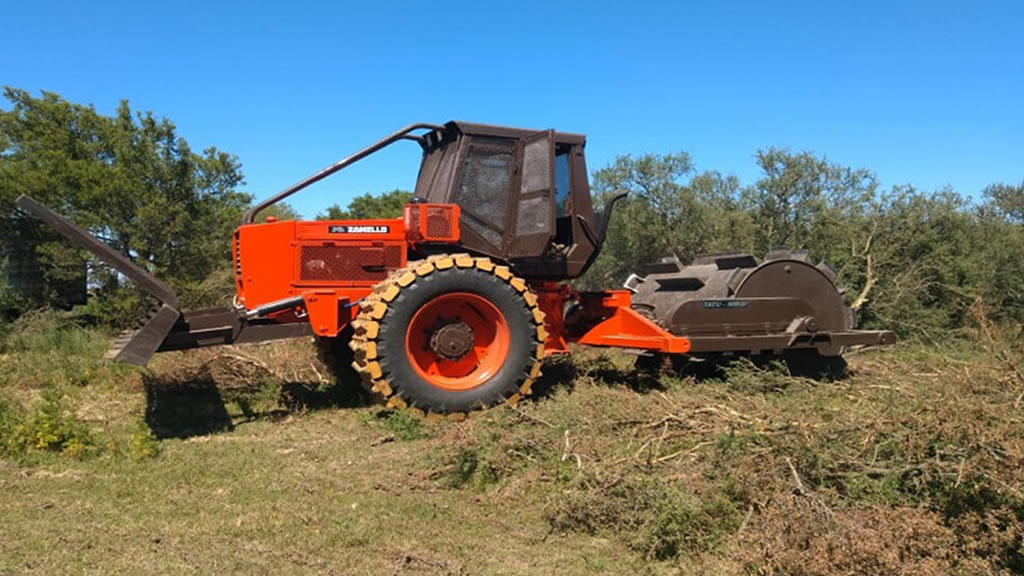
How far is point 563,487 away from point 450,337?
8.68ft

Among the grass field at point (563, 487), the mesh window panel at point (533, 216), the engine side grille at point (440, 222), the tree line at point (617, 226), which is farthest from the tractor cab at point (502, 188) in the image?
the tree line at point (617, 226)

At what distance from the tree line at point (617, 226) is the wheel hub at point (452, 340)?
20.6 feet

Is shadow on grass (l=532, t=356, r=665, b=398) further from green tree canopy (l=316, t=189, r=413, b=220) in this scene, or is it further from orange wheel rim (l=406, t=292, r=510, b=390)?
green tree canopy (l=316, t=189, r=413, b=220)

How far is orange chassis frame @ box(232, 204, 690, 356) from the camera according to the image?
6.89 m

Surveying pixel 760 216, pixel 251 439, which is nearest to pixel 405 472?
pixel 251 439

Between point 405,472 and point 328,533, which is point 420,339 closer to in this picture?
point 405,472

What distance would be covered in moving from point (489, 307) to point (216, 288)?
7.26 metres

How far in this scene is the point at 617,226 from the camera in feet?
49.8

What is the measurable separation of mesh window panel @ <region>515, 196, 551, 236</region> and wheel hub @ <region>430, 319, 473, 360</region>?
3.88 feet

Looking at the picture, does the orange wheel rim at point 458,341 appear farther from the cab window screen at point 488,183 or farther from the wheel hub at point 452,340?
the cab window screen at point 488,183

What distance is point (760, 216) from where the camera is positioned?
13875 mm

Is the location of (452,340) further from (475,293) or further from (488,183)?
(488,183)

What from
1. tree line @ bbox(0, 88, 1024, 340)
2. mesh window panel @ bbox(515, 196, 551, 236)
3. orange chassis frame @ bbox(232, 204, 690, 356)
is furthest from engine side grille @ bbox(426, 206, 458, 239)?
tree line @ bbox(0, 88, 1024, 340)

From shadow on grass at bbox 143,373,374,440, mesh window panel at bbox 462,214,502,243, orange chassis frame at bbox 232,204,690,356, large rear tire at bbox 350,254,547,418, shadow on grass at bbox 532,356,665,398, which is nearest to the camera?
large rear tire at bbox 350,254,547,418
